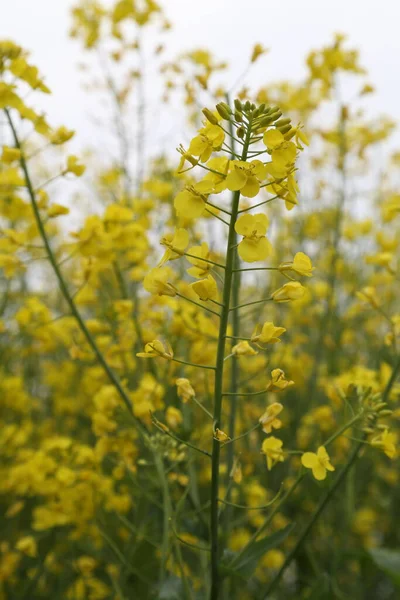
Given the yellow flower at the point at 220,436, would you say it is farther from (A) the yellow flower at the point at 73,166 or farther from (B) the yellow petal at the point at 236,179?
(A) the yellow flower at the point at 73,166

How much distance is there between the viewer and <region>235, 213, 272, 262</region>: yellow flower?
934 mm

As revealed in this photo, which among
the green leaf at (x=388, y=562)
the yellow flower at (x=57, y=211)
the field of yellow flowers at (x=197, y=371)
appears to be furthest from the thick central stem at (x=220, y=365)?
the yellow flower at (x=57, y=211)

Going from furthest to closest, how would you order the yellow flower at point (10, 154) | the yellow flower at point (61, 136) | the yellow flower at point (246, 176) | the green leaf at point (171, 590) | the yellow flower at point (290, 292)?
the yellow flower at point (61, 136)
the yellow flower at point (10, 154)
the green leaf at point (171, 590)
the yellow flower at point (290, 292)
the yellow flower at point (246, 176)

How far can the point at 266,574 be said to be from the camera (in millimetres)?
2658

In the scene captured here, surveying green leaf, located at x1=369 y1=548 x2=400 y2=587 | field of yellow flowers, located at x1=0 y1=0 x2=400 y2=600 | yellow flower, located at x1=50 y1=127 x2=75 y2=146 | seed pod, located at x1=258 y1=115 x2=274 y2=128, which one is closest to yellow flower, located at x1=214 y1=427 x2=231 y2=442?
field of yellow flowers, located at x1=0 y1=0 x2=400 y2=600

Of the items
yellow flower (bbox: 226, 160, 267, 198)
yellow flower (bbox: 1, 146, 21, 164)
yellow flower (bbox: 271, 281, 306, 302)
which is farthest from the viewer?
yellow flower (bbox: 1, 146, 21, 164)

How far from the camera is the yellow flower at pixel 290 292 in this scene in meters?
0.99

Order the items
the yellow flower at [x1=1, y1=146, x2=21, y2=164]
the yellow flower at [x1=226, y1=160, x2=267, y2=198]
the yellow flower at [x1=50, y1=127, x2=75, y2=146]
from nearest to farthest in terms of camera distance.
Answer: the yellow flower at [x1=226, y1=160, x2=267, y2=198] < the yellow flower at [x1=1, y1=146, x2=21, y2=164] < the yellow flower at [x1=50, y1=127, x2=75, y2=146]

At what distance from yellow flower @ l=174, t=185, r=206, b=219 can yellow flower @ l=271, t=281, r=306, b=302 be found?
19cm

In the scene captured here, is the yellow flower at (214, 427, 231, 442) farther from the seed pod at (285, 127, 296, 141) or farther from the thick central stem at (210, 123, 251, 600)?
the seed pod at (285, 127, 296, 141)

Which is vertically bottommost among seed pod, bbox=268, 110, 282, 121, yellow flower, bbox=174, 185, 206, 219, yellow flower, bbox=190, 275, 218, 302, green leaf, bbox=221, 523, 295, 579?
green leaf, bbox=221, 523, 295, 579

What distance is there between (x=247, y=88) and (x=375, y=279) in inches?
66.3

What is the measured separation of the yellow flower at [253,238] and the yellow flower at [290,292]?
82 millimetres

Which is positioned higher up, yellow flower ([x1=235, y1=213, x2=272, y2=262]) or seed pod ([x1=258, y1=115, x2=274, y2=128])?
seed pod ([x1=258, y1=115, x2=274, y2=128])
